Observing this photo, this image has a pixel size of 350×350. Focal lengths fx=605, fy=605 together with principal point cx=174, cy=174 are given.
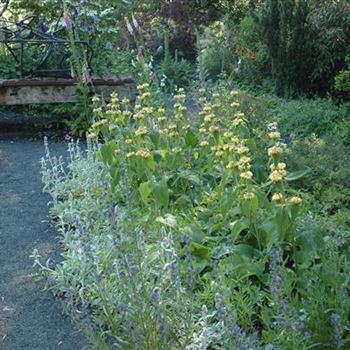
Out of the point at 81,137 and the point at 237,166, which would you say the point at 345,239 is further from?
the point at 81,137

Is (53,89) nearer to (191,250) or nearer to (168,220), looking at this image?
(168,220)

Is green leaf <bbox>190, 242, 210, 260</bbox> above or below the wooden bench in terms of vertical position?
below

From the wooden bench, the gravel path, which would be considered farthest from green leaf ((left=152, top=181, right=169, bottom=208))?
the wooden bench

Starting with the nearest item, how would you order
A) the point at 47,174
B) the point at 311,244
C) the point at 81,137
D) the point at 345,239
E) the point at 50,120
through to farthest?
the point at 311,244 → the point at 345,239 → the point at 47,174 → the point at 81,137 → the point at 50,120

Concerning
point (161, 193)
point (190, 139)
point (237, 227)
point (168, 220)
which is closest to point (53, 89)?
point (190, 139)

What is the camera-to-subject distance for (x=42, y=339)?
2770 millimetres

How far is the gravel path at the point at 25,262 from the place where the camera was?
2789 mm

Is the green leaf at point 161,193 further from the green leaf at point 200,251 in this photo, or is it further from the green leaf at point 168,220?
the green leaf at point 200,251

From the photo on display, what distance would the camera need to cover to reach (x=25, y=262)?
3.56 metres

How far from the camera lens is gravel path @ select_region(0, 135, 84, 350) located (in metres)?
2.79

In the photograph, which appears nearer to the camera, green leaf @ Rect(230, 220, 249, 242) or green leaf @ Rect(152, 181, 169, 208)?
green leaf @ Rect(230, 220, 249, 242)

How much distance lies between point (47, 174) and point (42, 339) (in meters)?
1.64

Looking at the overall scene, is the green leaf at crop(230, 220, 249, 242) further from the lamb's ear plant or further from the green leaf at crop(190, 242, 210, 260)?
the green leaf at crop(190, 242, 210, 260)

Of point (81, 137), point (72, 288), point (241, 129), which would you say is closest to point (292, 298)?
point (72, 288)
